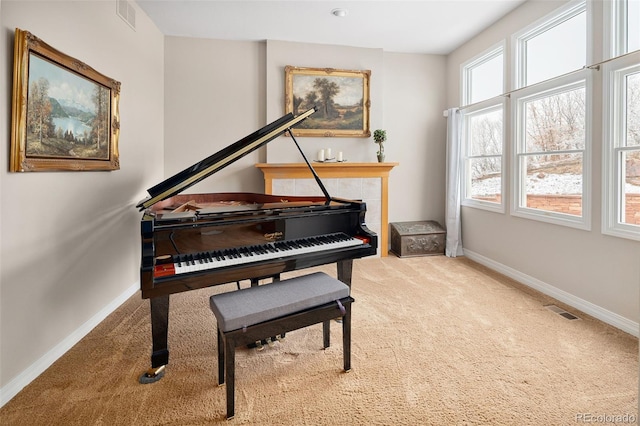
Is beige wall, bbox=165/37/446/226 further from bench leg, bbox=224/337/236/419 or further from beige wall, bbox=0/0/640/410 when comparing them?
bench leg, bbox=224/337/236/419

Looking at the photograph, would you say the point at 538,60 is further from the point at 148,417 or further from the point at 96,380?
the point at 96,380

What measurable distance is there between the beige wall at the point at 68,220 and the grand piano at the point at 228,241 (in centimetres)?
67

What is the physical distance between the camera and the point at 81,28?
2307 millimetres

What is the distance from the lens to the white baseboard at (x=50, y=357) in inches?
66.7

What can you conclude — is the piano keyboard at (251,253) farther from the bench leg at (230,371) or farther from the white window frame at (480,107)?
the white window frame at (480,107)

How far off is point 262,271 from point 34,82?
5.66ft

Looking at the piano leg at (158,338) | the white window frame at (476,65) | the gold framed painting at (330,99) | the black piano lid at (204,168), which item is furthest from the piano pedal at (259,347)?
the white window frame at (476,65)

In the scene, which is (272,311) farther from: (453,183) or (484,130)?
(484,130)

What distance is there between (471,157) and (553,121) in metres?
1.29

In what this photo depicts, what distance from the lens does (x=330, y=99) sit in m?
4.49

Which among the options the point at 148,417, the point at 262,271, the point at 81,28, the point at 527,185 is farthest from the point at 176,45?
the point at 527,185

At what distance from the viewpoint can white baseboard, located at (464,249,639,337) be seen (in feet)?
7.85

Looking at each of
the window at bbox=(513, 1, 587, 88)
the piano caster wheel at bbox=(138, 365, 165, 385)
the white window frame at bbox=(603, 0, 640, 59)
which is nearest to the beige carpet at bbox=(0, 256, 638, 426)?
the piano caster wheel at bbox=(138, 365, 165, 385)

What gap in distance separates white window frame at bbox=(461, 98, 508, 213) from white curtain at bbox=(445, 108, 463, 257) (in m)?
0.11
